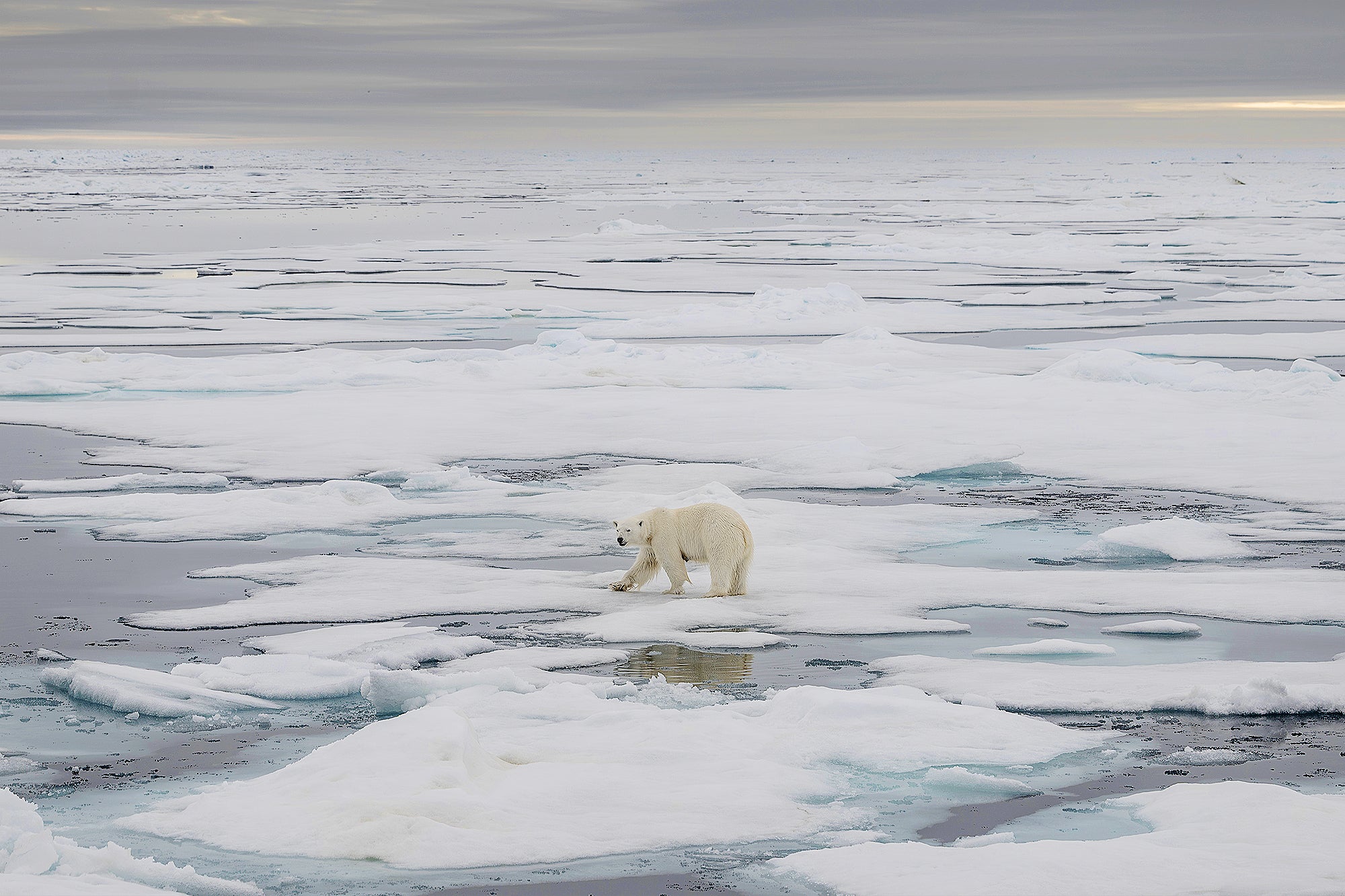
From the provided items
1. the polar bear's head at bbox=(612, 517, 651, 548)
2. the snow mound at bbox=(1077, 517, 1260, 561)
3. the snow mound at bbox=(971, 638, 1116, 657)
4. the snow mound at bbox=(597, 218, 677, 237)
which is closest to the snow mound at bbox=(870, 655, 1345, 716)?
the snow mound at bbox=(971, 638, 1116, 657)

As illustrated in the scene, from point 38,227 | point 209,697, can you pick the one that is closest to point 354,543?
point 209,697

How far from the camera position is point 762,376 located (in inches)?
540

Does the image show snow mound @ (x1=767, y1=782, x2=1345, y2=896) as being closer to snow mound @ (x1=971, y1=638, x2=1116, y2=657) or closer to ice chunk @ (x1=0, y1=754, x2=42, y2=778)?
snow mound @ (x1=971, y1=638, x2=1116, y2=657)

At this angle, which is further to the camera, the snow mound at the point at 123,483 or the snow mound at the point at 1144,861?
the snow mound at the point at 123,483

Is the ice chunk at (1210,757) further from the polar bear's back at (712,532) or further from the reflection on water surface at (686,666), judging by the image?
the polar bear's back at (712,532)

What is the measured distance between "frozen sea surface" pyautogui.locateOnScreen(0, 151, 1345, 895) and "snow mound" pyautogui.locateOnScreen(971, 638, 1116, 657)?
29 millimetres

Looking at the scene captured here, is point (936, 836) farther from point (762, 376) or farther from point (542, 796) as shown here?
point (762, 376)

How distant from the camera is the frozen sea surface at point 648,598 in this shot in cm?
388

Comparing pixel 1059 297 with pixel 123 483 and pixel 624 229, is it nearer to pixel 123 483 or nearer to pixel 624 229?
pixel 123 483

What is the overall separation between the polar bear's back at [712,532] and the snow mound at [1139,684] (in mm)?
1020

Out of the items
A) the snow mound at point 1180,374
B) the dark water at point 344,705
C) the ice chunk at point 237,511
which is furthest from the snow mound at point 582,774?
the snow mound at point 1180,374

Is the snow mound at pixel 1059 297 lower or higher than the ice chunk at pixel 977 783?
higher

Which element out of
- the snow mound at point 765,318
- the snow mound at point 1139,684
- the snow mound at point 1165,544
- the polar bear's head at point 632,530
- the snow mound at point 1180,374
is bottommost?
the snow mound at point 1139,684

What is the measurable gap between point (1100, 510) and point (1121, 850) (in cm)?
496
